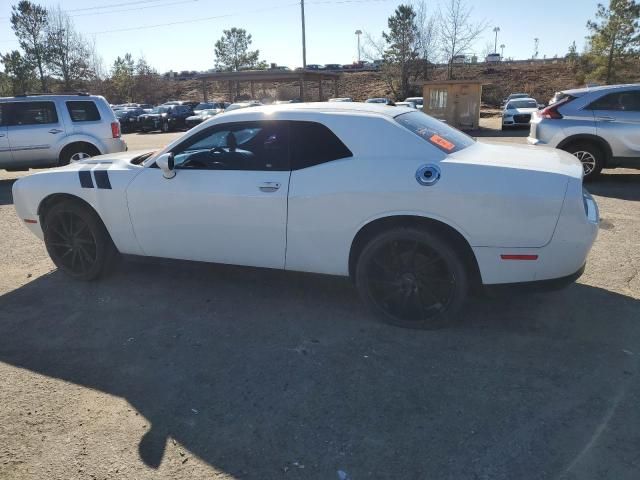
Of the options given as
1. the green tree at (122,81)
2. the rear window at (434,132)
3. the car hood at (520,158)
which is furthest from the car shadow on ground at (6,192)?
the green tree at (122,81)

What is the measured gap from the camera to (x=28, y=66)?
48.8 metres

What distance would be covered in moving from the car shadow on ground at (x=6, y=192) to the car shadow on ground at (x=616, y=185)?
9858 mm

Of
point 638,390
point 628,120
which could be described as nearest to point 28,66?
point 628,120

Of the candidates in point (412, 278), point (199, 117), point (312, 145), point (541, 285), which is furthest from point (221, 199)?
point (199, 117)

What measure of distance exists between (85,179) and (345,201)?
2442mm

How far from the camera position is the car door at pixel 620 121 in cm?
821

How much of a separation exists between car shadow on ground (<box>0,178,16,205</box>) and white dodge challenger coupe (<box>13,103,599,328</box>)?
5.63 metres

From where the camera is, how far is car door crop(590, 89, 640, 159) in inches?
323

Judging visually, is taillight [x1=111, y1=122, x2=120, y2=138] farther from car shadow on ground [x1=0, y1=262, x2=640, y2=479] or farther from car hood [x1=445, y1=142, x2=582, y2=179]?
car hood [x1=445, y1=142, x2=582, y2=179]

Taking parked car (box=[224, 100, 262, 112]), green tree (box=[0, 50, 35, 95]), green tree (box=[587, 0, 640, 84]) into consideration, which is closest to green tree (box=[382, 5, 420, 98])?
green tree (box=[587, 0, 640, 84])

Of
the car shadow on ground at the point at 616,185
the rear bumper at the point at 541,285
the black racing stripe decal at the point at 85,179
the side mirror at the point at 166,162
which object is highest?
the side mirror at the point at 166,162

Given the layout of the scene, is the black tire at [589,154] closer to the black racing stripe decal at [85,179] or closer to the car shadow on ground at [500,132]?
the black racing stripe decal at [85,179]

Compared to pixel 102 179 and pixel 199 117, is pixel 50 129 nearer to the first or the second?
pixel 102 179

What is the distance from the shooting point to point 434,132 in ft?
13.0
